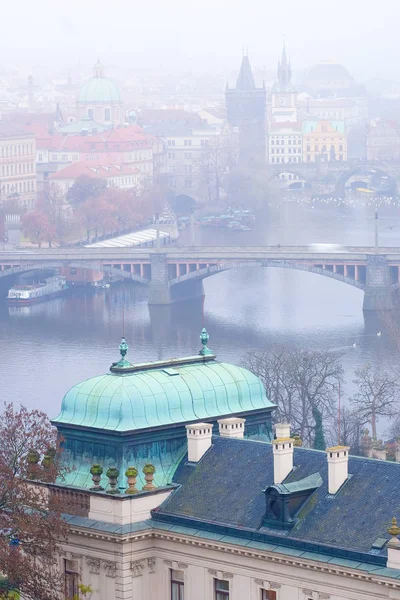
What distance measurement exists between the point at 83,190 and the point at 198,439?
102587 millimetres

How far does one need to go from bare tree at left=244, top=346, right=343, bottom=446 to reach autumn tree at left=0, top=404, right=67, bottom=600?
59.1ft

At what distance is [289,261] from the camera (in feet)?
316

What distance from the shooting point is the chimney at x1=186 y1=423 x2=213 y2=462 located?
35.0 meters

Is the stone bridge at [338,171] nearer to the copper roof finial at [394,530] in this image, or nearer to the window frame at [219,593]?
the window frame at [219,593]

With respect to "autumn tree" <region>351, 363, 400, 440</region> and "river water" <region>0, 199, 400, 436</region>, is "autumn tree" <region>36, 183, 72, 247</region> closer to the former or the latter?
"river water" <region>0, 199, 400, 436</region>

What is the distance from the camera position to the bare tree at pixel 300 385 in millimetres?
56188

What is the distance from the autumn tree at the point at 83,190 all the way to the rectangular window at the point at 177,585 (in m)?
98.6

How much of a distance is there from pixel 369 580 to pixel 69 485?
5377mm

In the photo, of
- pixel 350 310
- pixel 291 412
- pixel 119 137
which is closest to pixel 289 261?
pixel 350 310

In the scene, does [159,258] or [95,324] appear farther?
[159,258]

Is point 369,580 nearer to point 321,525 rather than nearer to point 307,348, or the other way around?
point 321,525

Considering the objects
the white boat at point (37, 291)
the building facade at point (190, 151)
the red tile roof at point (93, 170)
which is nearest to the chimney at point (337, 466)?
the white boat at point (37, 291)

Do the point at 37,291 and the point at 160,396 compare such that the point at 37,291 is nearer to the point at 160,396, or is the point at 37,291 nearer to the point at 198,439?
the point at 160,396

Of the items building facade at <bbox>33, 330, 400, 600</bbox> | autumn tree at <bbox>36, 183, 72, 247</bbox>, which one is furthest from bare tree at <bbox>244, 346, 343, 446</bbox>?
autumn tree at <bbox>36, 183, 72, 247</bbox>
